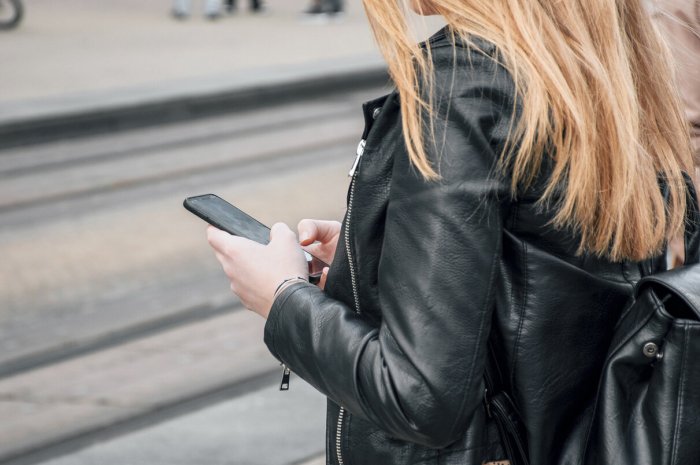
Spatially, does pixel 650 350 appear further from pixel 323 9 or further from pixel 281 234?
A: pixel 323 9

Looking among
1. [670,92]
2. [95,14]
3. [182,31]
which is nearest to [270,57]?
[182,31]

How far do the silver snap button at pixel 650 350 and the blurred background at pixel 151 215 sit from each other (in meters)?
1.53

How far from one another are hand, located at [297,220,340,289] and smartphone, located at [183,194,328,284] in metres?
0.05

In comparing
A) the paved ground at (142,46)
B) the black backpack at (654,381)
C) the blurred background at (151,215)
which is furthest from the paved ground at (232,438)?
the paved ground at (142,46)

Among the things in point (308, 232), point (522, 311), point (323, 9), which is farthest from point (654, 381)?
point (323, 9)

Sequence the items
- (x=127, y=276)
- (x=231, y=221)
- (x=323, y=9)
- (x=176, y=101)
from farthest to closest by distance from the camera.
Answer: (x=323, y=9) → (x=176, y=101) → (x=127, y=276) → (x=231, y=221)

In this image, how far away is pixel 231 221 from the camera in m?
1.82

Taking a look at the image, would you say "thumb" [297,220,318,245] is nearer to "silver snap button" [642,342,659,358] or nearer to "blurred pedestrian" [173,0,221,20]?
"silver snap button" [642,342,659,358]

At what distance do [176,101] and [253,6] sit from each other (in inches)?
310

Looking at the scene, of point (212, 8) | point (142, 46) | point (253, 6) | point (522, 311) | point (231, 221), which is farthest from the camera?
point (253, 6)

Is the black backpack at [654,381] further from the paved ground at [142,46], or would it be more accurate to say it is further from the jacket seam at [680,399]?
the paved ground at [142,46]

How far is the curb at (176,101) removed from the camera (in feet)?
31.9

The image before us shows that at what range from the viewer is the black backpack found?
1415mm

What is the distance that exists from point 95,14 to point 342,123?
8.35 meters
